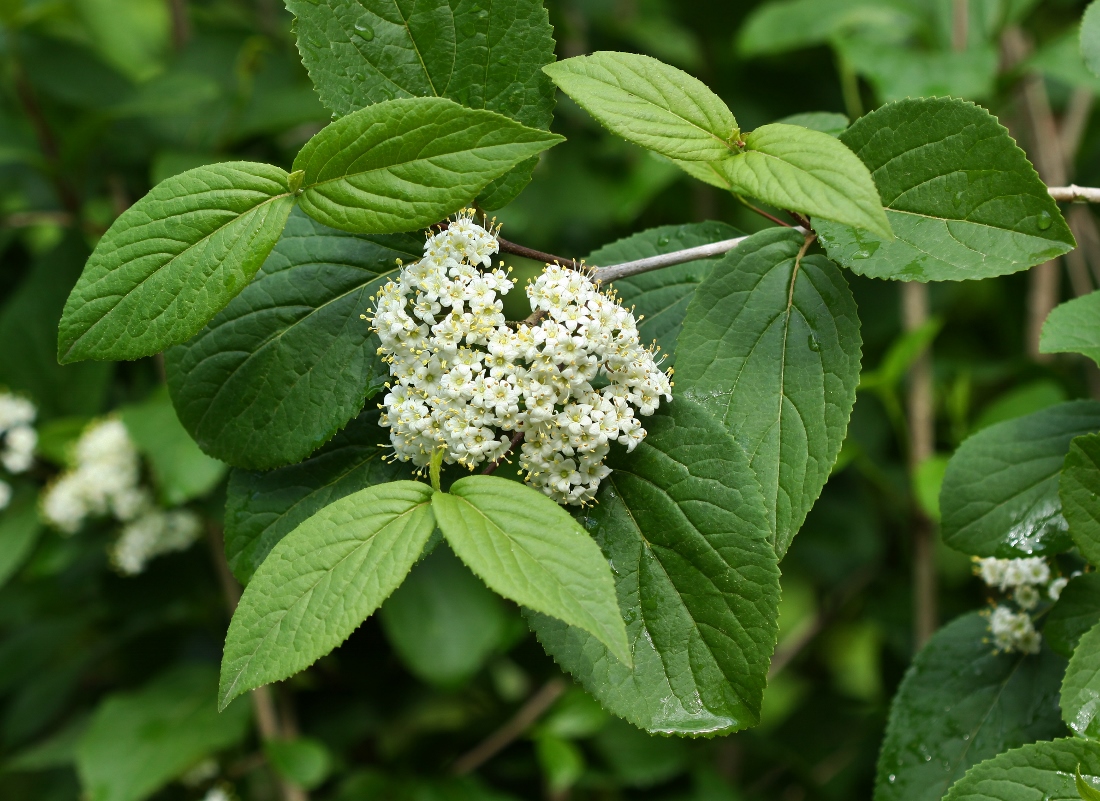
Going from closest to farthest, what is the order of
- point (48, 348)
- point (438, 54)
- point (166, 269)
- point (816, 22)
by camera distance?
1. point (166, 269)
2. point (438, 54)
3. point (48, 348)
4. point (816, 22)

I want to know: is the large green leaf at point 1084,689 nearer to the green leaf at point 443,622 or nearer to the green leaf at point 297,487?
the green leaf at point 297,487

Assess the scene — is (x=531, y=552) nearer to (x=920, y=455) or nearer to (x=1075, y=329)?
(x=1075, y=329)

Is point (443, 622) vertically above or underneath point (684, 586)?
underneath

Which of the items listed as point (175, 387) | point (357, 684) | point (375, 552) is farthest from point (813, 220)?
point (357, 684)

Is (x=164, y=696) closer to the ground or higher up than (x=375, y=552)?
closer to the ground

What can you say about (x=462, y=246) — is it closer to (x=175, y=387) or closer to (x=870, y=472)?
(x=175, y=387)

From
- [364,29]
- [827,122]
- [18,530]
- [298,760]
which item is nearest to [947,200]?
[827,122]

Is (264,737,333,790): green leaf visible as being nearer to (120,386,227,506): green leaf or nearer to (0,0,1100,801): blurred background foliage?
(0,0,1100,801): blurred background foliage

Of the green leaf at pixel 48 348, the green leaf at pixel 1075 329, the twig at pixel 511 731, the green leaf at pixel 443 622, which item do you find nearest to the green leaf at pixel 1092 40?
the green leaf at pixel 1075 329
